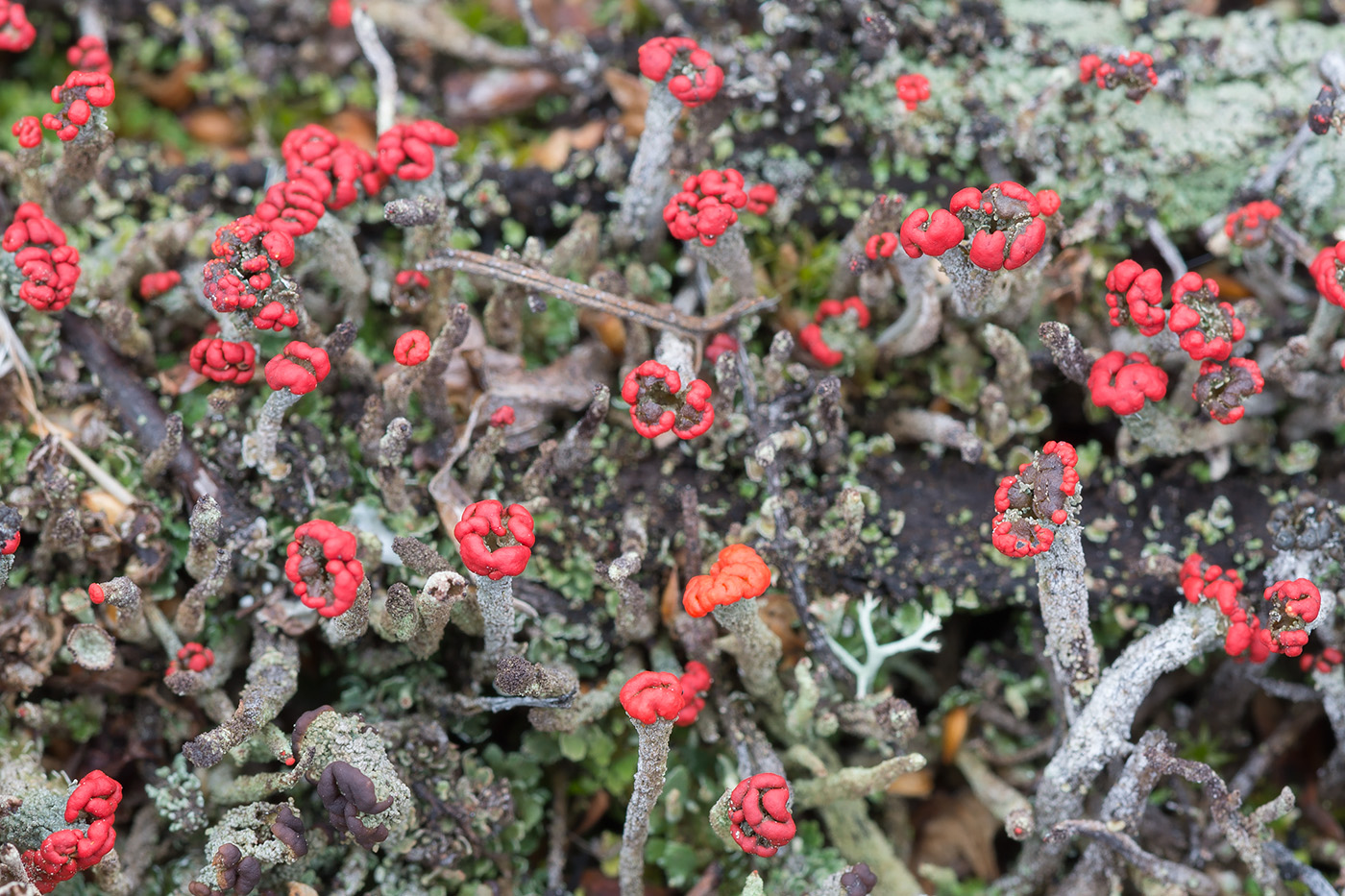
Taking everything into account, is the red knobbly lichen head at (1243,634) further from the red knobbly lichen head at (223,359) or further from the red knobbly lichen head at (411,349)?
the red knobbly lichen head at (223,359)

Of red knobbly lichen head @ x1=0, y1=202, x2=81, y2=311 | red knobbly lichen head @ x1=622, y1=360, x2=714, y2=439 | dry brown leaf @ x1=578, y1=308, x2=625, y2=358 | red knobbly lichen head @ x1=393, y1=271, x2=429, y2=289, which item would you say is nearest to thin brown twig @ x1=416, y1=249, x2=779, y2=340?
red knobbly lichen head @ x1=393, y1=271, x2=429, y2=289

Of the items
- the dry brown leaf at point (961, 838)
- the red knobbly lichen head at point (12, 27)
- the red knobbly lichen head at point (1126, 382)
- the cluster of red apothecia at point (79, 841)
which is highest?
the red knobbly lichen head at point (12, 27)

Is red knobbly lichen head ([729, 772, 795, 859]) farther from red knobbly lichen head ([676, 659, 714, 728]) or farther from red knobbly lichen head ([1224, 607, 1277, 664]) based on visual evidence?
red knobbly lichen head ([1224, 607, 1277, 664])

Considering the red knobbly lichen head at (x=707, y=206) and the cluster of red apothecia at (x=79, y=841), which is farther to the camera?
the red knobbly lichen head at (x=707, y=206)

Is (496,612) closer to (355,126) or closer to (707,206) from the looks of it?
(707,206)

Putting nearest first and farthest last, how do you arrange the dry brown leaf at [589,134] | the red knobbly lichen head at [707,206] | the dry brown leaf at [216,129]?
the red knobbly lichen head at [707,206] < the dry brown leaf at [589,134] < the dry brown leaf at [216,129]

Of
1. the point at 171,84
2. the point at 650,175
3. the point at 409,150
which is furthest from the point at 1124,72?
the point at 171,84

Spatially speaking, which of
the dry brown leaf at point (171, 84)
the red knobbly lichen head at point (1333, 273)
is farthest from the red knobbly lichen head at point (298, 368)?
the red knobbly lichen head at point (1333, 273)
